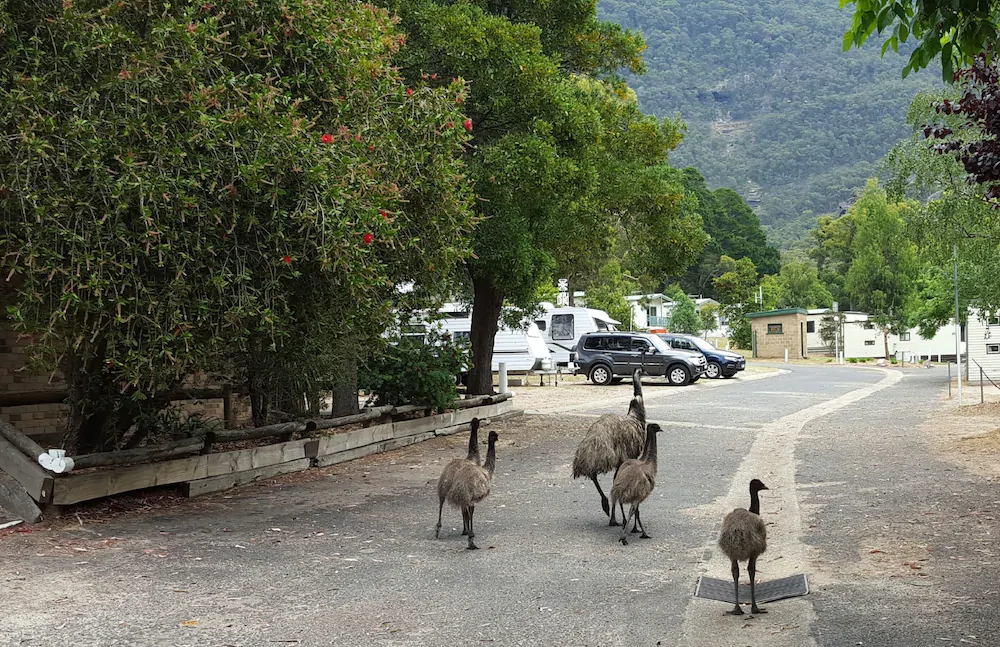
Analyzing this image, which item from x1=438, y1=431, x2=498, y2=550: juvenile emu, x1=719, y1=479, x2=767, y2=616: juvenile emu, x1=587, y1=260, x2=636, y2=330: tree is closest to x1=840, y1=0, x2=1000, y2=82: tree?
x1=719, y1=479, x2=767, y2=616: juvenile emu

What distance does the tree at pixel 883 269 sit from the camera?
5950 cm

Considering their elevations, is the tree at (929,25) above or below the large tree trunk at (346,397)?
above

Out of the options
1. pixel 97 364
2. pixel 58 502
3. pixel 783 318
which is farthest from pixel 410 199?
pixel 783 318

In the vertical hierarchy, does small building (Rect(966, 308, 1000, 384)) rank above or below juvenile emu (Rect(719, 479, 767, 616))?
above

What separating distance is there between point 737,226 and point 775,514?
93.8 metres

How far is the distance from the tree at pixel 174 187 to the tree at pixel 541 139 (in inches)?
149

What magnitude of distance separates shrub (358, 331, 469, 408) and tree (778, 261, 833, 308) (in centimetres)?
6672

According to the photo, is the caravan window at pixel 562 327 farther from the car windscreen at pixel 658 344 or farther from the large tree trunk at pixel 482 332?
the large tree trunk at pixel 482 332

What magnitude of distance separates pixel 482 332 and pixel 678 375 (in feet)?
45.8

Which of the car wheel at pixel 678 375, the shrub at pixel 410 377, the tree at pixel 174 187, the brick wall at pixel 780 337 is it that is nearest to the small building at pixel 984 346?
the car wheel at pixel 678 375

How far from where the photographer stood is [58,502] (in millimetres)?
8883

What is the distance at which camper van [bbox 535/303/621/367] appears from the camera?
39.2 m

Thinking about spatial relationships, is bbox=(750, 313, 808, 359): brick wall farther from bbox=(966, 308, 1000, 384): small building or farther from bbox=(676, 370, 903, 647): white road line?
bbox=(676, 370, 903, 647): white road line

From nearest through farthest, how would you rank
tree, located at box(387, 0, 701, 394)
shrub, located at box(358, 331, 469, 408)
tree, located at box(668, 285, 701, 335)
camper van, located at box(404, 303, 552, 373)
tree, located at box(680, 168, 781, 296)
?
tree, located at box(387, 0, 701, 394) → shrub, located at box(358, 331, 469, 408) → camper van, located at box(404, 303, 552, 373) → tree, located at box(668, 285, 701, 335) → tree, located at box(680, 168, 781, 296)
